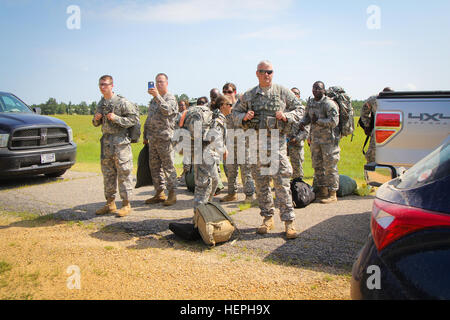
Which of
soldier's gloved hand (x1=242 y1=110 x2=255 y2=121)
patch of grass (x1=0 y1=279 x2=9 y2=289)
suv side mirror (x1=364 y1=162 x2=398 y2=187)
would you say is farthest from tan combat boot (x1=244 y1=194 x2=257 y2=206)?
patch of grass (x1=0 y1=279 x2=9 y2=289)

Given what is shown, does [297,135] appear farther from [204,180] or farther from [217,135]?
[204,180]

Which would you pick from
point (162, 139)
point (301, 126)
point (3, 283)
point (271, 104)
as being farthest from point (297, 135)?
point (3, 283)

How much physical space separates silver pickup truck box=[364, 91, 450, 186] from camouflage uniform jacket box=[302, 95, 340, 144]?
2.30 meters

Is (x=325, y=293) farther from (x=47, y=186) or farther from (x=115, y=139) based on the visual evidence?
(x=47, y=186)

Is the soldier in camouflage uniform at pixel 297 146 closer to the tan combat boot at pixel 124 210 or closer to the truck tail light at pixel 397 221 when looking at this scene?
the tan combat boot at pixel 124 210

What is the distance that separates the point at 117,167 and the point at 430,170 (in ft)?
16.1

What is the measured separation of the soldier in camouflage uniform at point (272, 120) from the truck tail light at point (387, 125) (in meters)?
1.14

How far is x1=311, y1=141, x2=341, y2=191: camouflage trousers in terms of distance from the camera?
6.36m

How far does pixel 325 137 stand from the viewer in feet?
21.0

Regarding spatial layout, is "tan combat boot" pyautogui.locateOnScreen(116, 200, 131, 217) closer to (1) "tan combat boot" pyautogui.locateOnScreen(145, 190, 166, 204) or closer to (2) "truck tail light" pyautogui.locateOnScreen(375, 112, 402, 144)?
(1) "tan combat boot" pyautogui.locateOnScreen(145, 190, 166, 204)

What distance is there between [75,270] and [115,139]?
8.21 feet
